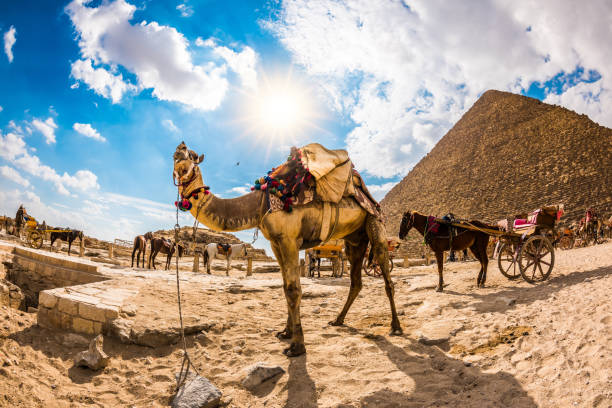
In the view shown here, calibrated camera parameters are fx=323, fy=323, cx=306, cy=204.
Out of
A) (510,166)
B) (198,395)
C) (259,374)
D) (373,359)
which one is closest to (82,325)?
(198,395)

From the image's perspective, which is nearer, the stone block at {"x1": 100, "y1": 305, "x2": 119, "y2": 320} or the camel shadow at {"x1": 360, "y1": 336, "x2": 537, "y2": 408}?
the camel shadow at {"x1": 360, "y1": 336, "x2": 537, "y2": 408}

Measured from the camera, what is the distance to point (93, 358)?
3258mm

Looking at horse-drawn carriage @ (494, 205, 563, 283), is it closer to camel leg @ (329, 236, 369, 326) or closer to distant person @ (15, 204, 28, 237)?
camel leg @ (329, 236, 369, 326)

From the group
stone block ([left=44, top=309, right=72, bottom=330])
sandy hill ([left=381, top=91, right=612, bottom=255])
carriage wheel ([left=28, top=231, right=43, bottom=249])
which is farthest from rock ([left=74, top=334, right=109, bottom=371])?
sandy hill ([left=381, top=91, right=612, bottom=255])

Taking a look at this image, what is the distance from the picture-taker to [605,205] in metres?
58.3

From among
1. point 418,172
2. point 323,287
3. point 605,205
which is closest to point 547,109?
point 418,172

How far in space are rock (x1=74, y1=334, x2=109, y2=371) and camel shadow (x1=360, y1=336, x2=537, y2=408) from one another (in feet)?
8.56

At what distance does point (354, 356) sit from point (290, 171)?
83.0 inches

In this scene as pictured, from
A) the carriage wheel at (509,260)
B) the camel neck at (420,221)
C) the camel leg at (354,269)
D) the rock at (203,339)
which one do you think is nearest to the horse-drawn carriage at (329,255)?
the camel neck at (420,221)

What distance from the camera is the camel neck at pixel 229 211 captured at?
348 cm

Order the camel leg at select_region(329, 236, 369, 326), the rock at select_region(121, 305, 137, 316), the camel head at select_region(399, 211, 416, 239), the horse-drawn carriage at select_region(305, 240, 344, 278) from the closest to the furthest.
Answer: the rock at select_region(121, 305, 137, 316) → the camel leg at select_region(329, 236, 369, 326) → the camel head at select_region(399, 211, 416, 239) → the horse-drawn carriage at select_region(305, 240, 344, 278)

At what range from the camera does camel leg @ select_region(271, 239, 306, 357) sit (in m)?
3.37

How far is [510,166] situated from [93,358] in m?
102

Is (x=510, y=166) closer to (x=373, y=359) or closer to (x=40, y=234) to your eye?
(x=40, y=234)
